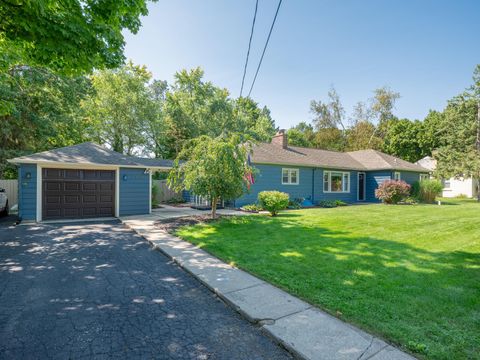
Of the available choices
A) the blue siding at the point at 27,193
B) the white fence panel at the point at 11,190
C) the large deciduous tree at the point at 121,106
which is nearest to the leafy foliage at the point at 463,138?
the large deciduous tree at the point at 121,106

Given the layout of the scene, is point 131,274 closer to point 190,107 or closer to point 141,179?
point 141,179

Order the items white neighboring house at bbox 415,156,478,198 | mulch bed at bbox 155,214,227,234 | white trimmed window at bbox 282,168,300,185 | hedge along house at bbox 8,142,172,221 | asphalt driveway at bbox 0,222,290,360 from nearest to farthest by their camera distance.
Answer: asphalt driveway at bbox 0,222,290,360
mulch bed at bbox 155,214,227,234
hedge along house at bbox 8,142,172,221
white trimmed window at bbox 282,168,300,185
white neighboring house at bbox 415,156,478,198

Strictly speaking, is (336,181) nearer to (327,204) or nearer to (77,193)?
(327,204)

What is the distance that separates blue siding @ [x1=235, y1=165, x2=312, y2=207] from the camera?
16031 millimetres

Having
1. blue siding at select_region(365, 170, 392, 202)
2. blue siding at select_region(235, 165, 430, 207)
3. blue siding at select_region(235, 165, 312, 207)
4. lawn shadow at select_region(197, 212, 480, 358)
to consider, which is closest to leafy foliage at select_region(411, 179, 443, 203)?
blue siding at select_region(235, 165, 430, 207)

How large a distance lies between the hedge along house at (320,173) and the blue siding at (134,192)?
5.25m

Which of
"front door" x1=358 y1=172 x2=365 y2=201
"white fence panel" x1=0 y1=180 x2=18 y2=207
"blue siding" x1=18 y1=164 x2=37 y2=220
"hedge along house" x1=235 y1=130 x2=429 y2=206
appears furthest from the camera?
"front door" x1=358 y1=172 x2=365 y2=201

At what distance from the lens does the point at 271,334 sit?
291 cm

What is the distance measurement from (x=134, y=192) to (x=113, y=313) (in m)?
10.6

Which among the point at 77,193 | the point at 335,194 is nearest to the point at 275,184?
the point at 335,194

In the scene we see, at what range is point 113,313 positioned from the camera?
137 inches

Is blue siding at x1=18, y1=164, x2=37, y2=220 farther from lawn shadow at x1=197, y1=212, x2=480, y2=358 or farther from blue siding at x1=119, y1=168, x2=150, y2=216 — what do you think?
lawn shadow at x1=197, y1=212, x2=480, y2=358

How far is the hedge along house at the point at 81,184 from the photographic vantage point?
11.0 m

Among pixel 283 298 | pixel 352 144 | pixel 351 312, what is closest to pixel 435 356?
pixel 351 312
